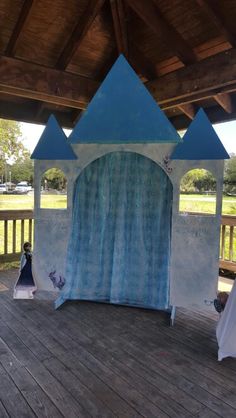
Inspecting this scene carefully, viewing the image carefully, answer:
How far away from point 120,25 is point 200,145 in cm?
194

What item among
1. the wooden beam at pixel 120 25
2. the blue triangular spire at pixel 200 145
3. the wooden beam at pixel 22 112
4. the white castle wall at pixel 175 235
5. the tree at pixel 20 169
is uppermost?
the wooden beam at pixel 120 25

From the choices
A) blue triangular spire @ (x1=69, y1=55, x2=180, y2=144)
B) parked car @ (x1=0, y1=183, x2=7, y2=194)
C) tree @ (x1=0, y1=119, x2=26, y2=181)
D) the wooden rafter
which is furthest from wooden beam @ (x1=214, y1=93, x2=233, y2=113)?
tree @ (x1=0, y1=119, x2=26, y2=181)

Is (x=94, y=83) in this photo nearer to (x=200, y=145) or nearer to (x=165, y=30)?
(x=165, y=30)

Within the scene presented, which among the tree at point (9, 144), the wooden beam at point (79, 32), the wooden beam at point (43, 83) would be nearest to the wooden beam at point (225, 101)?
the wooden beam at point (43, 83)

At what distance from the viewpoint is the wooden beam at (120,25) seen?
3549 mm

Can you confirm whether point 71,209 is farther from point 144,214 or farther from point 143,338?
point 143,338

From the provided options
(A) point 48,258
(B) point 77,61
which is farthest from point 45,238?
(B) point 77,61

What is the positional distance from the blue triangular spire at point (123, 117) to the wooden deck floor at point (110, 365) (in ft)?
6.05

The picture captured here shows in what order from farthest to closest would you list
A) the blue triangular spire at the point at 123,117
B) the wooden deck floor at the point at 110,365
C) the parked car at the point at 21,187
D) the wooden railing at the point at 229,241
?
the parked car at the point at 21,187
the wooden railing at the point at 229,241
the blue triangular spire at the point at 123,117
the wooden deck floor at the point at 110,365

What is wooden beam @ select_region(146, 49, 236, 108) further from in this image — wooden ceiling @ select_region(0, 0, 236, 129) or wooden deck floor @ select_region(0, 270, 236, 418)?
wooden deck floor @ select_region(0, 270, 236, 418)

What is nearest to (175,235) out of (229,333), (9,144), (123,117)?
(229,333)

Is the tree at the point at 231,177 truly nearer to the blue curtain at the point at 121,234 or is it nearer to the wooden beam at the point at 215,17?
the blue curtain at the point at 121,234

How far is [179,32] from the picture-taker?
365 centimetres

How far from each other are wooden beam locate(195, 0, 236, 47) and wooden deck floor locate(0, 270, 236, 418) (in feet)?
9.84
